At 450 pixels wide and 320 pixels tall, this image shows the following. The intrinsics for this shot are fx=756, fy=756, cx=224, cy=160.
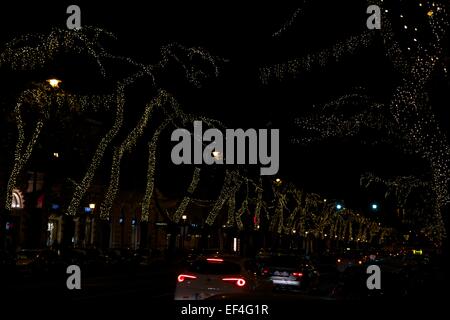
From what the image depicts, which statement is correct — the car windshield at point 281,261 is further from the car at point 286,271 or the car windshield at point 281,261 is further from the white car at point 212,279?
the white car at point 212,279

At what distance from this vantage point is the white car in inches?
696

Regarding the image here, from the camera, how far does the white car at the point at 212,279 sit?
17672mm

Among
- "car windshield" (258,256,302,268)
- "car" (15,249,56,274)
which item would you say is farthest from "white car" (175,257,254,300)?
"car" (15,249,56,274)

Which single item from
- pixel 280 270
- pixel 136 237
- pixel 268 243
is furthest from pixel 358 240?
pixel 280 270

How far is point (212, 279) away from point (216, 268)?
0.42 metres

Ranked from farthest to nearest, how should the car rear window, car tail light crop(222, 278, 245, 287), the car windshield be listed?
the car windshield
the car rear window
car tail light crop(222, 278, 245, 287)

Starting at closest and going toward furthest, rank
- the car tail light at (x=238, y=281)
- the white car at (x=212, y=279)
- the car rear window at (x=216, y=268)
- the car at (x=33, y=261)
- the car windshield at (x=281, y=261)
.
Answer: the white car at (x=212, y=279), the car tail light at (x=238, y=281), the car rear window at (x=216, y=268), the car windshield at (x=281, y=261), the car at (x=33, y=261)

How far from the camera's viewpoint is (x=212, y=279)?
17781 mm

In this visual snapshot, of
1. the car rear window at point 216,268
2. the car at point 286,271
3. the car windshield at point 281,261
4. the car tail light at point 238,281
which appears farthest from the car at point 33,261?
the car tail light at point 238,281

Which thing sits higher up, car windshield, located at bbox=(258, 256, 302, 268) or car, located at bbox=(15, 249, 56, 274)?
car windshield, located at bbox=(258, 256, 302, 268)

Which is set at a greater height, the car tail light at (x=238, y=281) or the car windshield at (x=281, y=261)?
the car windshield at (x=281, y=261)

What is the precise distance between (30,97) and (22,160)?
4.70 m

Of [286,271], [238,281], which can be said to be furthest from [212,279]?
[286,271]

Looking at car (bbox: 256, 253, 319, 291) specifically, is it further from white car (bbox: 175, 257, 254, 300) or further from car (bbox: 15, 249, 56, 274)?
car (bbox: 15, 249, 56, 274)
